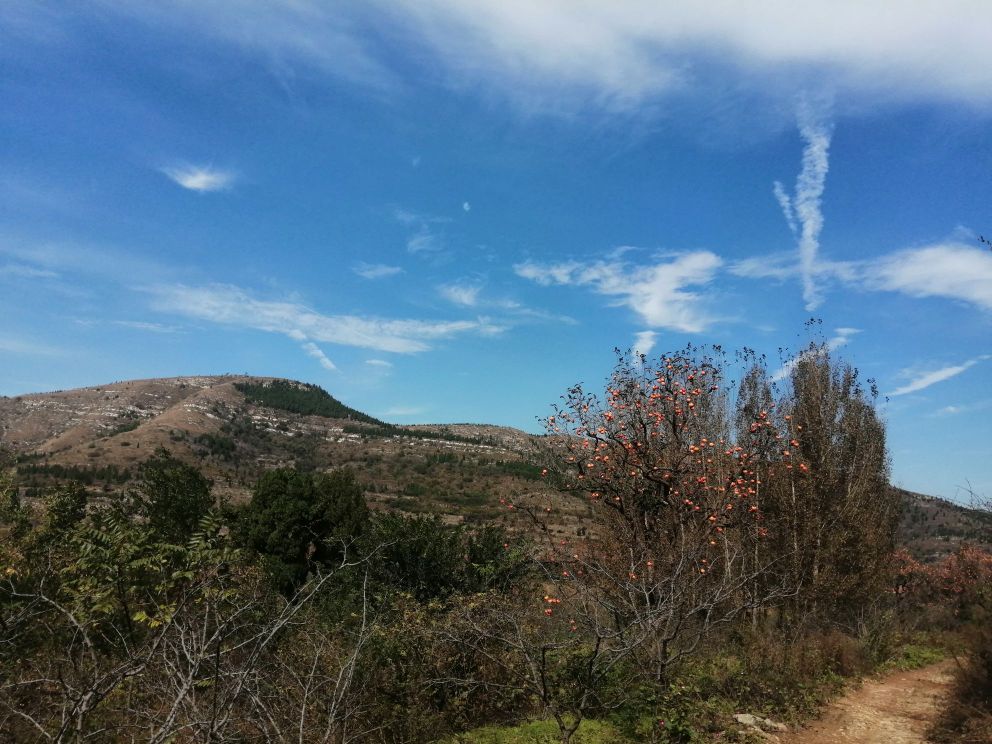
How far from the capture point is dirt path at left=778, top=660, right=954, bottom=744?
27.4 feet

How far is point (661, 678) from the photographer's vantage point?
24.8 feet

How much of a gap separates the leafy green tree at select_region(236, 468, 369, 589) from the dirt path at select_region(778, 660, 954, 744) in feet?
52.7

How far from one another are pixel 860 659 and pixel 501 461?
9111cm

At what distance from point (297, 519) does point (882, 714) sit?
64.1ft

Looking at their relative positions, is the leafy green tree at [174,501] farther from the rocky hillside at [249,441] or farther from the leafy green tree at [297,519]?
the rocky hillside at [249,441]

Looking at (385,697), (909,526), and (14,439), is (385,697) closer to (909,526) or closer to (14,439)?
(909,526)

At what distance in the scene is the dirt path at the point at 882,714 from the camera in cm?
835

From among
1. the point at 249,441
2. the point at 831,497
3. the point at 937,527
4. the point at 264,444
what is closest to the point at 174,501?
the point at 831,497

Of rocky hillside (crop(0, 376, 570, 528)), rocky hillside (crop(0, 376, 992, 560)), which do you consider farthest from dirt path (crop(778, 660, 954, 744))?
rocky hillside (crop(0, 376, 570, 528))

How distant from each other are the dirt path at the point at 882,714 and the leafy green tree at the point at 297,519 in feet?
52.7

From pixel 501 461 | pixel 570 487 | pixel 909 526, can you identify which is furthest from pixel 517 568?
pixel 501 461

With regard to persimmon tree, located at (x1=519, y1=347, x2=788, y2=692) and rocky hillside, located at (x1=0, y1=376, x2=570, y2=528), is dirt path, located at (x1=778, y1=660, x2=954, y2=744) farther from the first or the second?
rocky hillside, located at (x1=0, y1=376, x2=570, y2=528)

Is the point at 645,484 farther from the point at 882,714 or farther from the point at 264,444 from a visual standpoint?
the point at 264,444

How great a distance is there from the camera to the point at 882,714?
9.50 m
